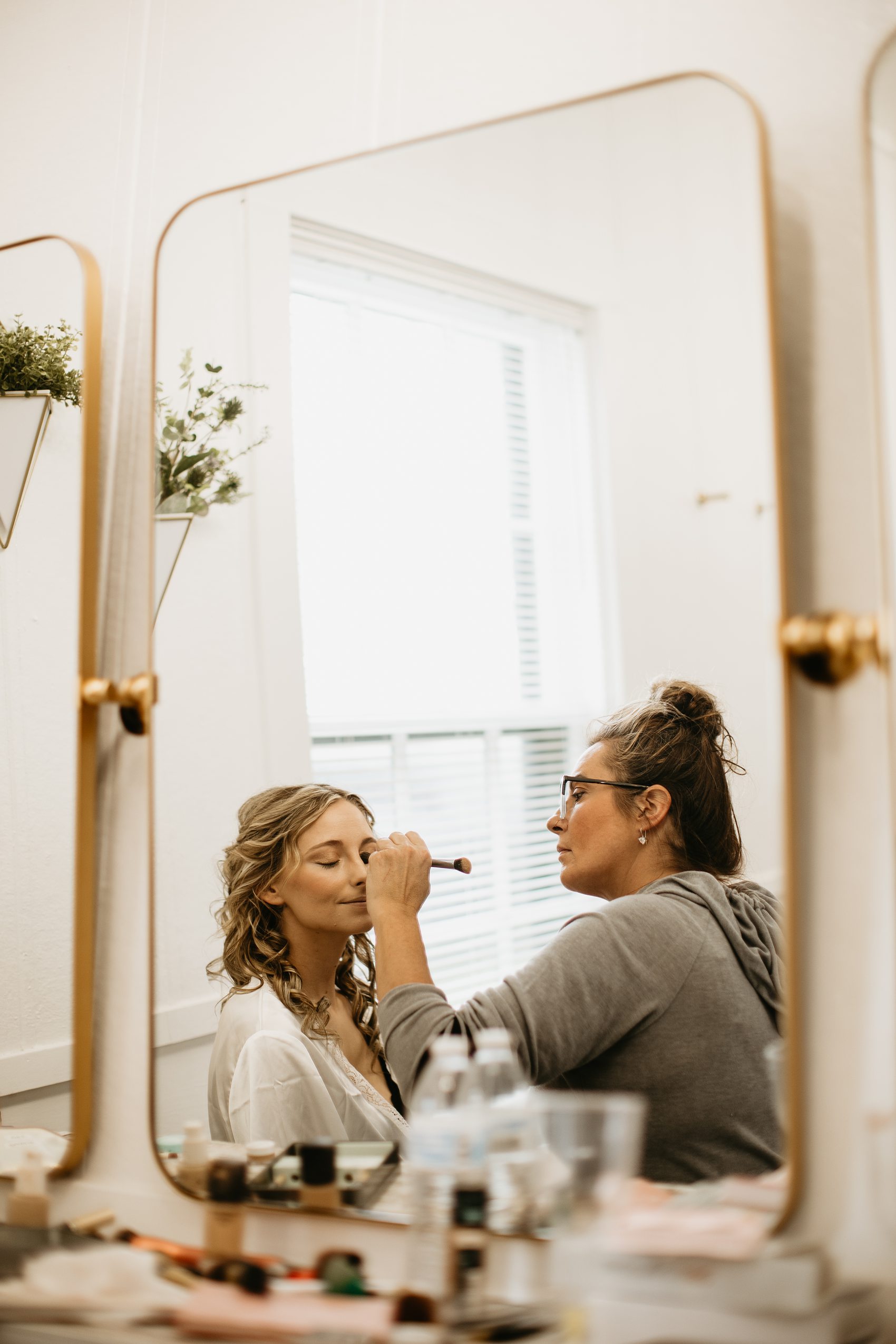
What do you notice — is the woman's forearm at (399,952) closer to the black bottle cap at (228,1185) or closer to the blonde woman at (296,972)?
the blonde woman at (296,972)

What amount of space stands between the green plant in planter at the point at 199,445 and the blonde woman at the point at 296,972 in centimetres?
29

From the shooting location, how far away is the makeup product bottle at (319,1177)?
0.91 m

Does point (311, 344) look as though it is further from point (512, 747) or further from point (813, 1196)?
point (813, 1196)

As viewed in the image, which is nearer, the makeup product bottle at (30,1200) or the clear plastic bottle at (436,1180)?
the clear plastic bottle at (436,1180)

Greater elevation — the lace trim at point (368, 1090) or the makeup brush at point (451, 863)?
the makeup brush at point (451, 863)

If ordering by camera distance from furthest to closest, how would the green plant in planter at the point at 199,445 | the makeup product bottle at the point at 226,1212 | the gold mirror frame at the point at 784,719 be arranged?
1. the green plant in planter at the point at 199,445
2. the makeup product bottle at the point at 226,1212
3. the gold mirror frame at the point at 784,719

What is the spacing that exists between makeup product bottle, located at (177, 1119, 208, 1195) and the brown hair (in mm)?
487

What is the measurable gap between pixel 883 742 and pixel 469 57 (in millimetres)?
702

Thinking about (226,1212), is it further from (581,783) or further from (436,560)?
(436,560)


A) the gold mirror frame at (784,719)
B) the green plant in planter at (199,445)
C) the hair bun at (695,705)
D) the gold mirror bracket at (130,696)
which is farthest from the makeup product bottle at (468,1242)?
the green plant in planter at (199,445)

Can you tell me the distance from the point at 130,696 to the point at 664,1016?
1.85ft

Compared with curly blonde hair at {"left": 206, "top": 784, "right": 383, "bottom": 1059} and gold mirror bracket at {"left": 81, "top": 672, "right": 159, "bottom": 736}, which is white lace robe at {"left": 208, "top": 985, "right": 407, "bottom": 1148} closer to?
curly blonde hair at {"left": 206, "top": 784, "right": 383, "bottom": 1059}

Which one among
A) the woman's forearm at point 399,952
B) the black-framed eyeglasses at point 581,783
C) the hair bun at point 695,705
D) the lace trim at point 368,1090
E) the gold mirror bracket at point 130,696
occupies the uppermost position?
the gold mirror bracket at point 130,696

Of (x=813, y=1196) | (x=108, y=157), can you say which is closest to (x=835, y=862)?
(x=813, y=1196)
